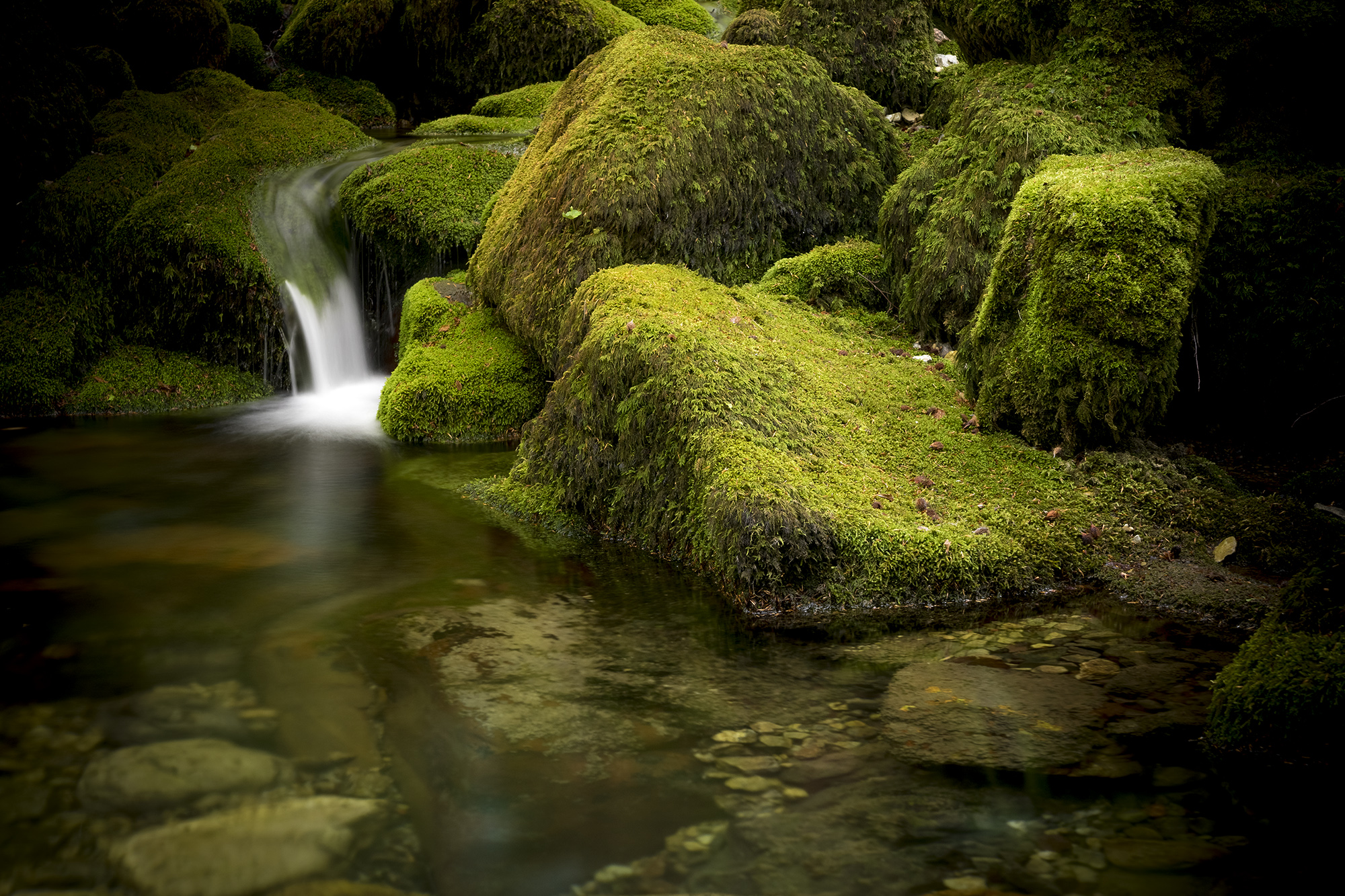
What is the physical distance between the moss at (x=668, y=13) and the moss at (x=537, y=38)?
2.29 metres

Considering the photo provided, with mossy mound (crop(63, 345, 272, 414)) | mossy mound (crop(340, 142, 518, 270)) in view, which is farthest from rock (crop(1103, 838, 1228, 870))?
mossy mound (crop(63, 345, 272, 414))

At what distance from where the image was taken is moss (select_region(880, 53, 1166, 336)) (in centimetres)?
707

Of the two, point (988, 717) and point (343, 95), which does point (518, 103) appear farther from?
point (988, 717)

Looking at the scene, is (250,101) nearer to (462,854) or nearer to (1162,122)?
(1162,122)

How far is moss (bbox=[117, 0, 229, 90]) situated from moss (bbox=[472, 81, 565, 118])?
4.72 meters

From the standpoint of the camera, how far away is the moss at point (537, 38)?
1759 cm

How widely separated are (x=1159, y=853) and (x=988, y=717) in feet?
2.92

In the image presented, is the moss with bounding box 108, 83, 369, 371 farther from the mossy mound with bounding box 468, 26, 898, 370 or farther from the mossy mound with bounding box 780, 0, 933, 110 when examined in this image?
the mossy mound with bounding box 780, 0, 933, 110

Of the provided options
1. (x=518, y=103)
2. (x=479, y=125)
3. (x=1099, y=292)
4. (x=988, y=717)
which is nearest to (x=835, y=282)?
(x=1099, y=292)

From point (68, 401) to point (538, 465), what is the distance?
257 inches

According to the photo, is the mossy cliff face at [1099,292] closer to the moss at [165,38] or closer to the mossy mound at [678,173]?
the mossy mound at [678,173]

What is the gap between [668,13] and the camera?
20297 mm

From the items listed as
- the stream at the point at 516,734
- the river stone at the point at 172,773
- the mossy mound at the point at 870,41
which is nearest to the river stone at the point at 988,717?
the stream at the point at 516,734

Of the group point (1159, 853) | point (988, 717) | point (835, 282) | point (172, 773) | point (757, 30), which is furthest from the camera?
point (757, 30)
